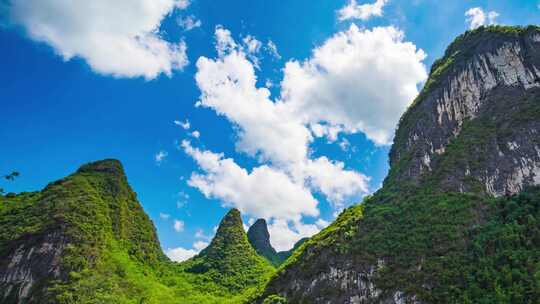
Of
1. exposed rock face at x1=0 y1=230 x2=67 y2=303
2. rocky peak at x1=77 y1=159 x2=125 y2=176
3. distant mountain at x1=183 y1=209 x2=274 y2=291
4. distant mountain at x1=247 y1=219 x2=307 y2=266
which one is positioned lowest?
exposed rock face at x1=0 y1=230 x2=67 y2=303

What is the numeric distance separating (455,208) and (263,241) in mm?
69066

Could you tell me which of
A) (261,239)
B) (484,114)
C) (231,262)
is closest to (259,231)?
(261,239)

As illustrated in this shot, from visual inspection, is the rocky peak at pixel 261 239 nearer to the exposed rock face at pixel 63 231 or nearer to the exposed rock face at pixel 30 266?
the exposed rock face at pixel 63 231

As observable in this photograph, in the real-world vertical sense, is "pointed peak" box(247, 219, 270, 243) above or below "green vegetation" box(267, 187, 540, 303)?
above

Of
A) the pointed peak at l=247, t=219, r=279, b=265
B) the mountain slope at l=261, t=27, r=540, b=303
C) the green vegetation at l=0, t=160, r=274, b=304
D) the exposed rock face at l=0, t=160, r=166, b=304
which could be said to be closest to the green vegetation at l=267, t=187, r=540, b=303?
the mountain slope at l=261, t=27, r=540, b=303

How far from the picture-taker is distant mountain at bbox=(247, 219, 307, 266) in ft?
327

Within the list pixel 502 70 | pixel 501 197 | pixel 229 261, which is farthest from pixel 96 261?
pixel 502 70

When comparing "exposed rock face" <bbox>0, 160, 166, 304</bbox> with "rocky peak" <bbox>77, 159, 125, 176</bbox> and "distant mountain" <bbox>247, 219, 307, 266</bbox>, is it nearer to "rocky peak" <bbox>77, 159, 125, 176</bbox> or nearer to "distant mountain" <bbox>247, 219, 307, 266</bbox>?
"rocky peak" <bbox>77, 159, 125, 176</bbox>

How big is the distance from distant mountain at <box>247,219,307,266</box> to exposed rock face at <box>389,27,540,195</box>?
4925cm

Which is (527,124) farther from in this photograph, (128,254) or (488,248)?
(128,254)

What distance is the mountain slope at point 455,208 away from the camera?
1214 inches

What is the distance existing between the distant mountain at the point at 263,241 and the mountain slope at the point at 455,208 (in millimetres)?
49111

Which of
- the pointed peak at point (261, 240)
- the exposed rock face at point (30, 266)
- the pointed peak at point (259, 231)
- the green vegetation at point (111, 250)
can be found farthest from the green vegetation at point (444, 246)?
the pointed peak at point (259, 231)

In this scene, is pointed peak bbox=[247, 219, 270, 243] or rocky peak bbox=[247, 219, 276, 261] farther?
pointed peak bbox=[247, 219, 270, 243]
